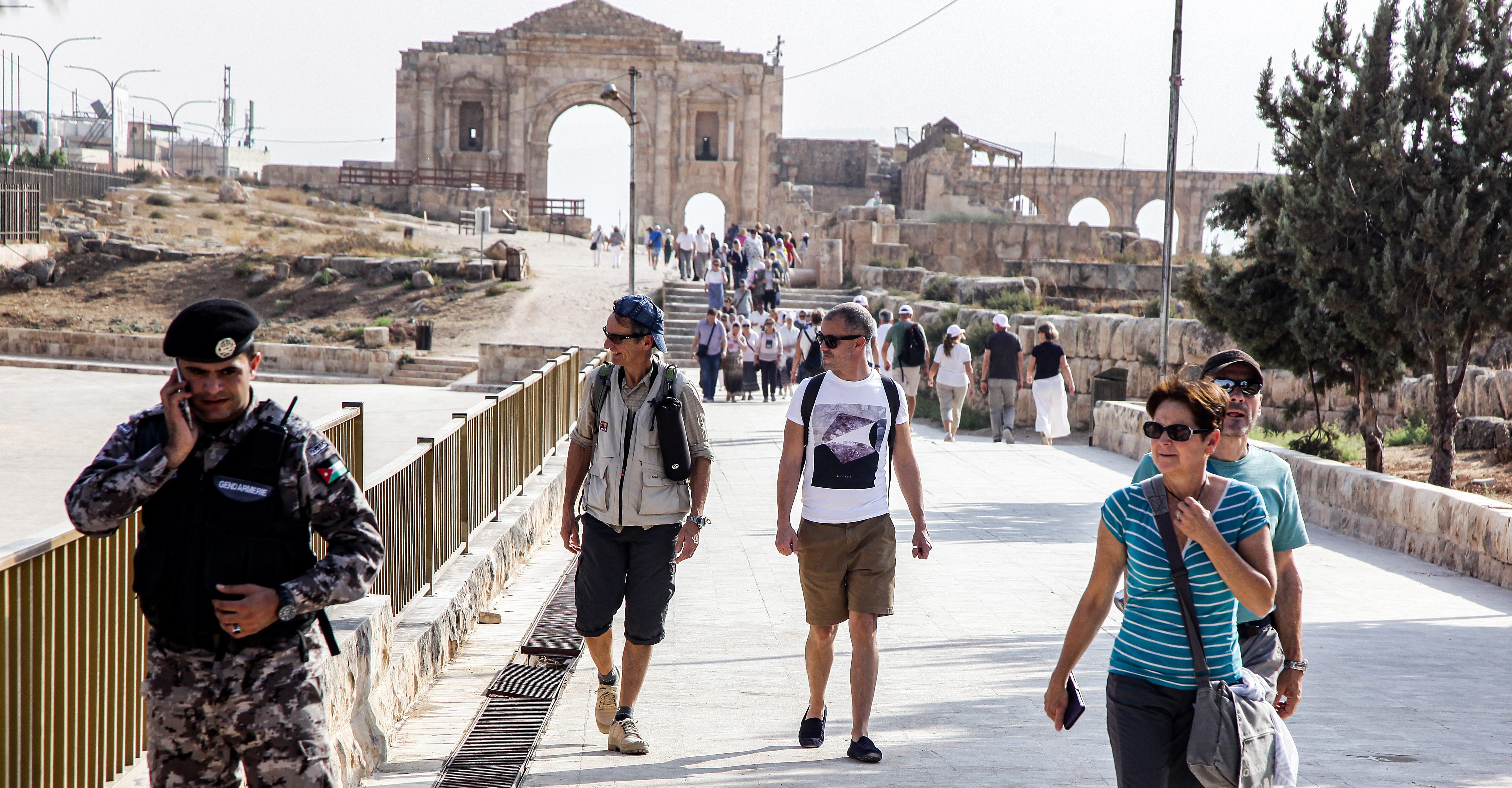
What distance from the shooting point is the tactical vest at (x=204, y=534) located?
2553 mm

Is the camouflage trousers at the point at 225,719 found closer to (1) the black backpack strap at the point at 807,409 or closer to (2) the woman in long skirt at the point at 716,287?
(1) the black backpack strap at the point at 807,409

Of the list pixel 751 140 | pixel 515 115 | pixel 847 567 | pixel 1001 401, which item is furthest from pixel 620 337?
pixel 515 115

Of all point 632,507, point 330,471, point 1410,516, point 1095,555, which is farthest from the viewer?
point 1410,516

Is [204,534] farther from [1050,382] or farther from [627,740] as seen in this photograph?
[1050,382]

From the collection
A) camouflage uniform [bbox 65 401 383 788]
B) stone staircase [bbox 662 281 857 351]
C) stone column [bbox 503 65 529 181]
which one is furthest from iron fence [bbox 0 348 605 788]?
stone column [bbox 503 65 529 181]

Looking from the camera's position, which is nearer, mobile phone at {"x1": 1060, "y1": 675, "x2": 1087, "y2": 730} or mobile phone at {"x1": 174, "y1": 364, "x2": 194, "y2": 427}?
mobile phone at {"x1": 174, "y1": 364, "x2": 194, "y2": 427}

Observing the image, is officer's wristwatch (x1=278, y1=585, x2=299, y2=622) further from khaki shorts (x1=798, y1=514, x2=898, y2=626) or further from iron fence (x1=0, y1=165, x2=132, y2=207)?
iron fence (x1=0, y1=165, x2=132, y2=207)

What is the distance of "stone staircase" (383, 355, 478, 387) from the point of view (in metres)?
26.5

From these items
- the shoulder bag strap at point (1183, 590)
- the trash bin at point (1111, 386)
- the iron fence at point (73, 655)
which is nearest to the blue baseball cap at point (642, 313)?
the iron fence at point (73, 655)

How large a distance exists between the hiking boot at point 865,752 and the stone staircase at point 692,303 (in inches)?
853

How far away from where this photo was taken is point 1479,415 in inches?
529

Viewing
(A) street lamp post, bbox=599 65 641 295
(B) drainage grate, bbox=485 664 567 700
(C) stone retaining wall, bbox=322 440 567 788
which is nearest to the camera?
(C) stone retaining wall, bbox=322 440 567 788

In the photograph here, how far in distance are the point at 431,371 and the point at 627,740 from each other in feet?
77.5

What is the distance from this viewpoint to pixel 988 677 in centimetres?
551
